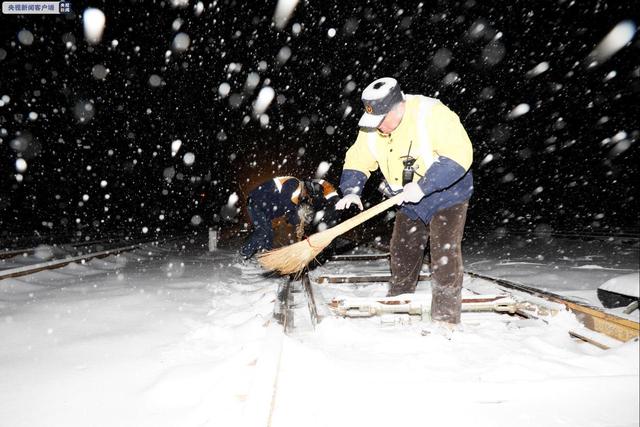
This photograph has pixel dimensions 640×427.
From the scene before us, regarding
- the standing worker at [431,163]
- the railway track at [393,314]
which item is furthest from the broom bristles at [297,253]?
the standing worker at [431,163]

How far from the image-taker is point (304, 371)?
1820 mm

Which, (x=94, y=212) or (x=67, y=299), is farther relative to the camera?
(x=94, y=212)

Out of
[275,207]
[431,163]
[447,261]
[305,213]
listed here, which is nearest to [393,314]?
[447,261]

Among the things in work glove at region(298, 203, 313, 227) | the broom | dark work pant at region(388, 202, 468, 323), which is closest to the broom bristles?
the broom

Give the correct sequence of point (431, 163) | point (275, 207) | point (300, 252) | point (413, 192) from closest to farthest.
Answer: point (413, 192) < point (431, 163) < point (300, 252) < point (275, 207)

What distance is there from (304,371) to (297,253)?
153 cm

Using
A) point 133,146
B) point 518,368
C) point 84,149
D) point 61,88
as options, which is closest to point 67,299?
point 518,368

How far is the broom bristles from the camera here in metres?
3.22

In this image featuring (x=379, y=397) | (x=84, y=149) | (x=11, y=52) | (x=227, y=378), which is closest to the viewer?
(x=379, y=397)

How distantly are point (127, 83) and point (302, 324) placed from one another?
22.6 meters

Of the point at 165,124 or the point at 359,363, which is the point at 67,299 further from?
the point at 165,124

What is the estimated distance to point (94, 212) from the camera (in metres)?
20.8

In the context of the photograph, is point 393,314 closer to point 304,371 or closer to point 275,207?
point 304,371

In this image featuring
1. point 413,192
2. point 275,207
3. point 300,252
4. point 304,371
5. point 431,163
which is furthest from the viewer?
point 275,207
